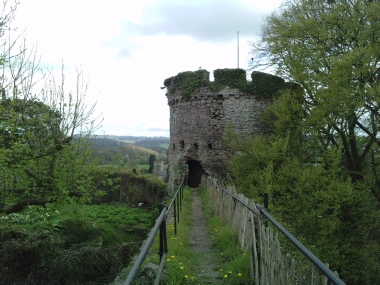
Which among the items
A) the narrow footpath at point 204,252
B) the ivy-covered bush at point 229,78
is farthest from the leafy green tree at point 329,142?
the ivy-covered bush at point 229,78

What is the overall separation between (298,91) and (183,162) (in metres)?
7.14

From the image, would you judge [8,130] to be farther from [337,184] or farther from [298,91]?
[298,91]

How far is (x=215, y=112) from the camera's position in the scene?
59.4ft

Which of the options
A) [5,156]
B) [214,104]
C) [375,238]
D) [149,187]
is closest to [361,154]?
[375,238]

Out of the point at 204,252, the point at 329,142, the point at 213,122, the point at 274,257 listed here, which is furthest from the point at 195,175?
the point at 274,257

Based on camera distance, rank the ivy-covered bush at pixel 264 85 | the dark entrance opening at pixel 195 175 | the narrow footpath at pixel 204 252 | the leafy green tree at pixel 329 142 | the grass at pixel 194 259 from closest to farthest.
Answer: the grass at pixel 194 259 < the narrow footpath at pixel 204 252 < the leafy green tree at pixel 329 142 < the ivy-covered bush at pixel 264 85 < the dark entrance opening at pixel 195 175

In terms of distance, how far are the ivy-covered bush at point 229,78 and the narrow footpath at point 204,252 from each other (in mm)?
8080

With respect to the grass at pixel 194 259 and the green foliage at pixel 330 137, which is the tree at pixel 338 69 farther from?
the grass at pixel 194 259

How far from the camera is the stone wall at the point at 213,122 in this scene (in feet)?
58.8

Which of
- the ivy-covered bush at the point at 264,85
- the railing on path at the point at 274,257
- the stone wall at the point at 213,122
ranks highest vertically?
the ivy-covered bush at the point at 264,85

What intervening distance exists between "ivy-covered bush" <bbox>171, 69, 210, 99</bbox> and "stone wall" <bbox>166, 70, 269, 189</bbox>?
10.7 inches

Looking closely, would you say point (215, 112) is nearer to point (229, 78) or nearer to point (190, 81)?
point (229, 78)

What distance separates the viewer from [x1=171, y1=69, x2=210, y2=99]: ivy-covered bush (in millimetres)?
18344

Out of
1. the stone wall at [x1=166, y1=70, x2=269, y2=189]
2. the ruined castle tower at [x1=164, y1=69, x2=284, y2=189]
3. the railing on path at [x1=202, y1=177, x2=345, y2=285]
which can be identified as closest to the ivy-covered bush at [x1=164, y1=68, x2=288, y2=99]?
the ruined castle tower at [x1=164, y1=69, x2=284, y2=189]
